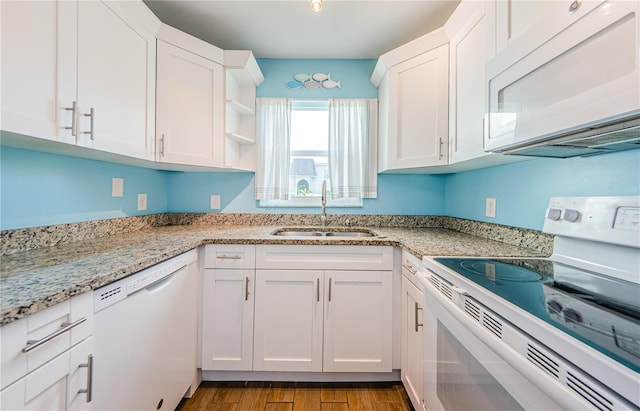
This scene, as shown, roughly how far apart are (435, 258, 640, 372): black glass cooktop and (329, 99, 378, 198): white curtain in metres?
1.16

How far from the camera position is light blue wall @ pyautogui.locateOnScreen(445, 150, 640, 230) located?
3.08ft

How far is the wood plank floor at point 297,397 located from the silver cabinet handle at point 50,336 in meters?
1.01

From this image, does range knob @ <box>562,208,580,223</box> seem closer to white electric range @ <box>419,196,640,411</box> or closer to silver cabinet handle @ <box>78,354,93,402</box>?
white electric range @ <box>419,196,640,411</box>

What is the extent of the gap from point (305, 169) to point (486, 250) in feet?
4.86

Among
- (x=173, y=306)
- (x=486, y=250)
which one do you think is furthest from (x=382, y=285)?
(x=173, y=306)

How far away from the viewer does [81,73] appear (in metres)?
1.05

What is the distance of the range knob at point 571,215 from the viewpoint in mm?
971

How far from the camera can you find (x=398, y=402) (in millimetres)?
1474

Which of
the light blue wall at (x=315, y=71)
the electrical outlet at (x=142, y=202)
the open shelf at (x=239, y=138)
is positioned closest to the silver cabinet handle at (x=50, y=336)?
the electrical outlet at (x=142, y=202)

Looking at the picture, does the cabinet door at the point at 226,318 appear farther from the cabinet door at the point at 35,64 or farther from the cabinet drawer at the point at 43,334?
the cabinet door at the point at 35,64

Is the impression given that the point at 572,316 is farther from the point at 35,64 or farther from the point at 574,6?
the point at 35,64

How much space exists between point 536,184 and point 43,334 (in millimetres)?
1934

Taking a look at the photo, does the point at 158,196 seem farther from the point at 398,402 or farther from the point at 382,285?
the point at 398,402

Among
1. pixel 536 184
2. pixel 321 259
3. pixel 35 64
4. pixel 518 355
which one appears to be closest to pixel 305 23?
pixel 35 64
